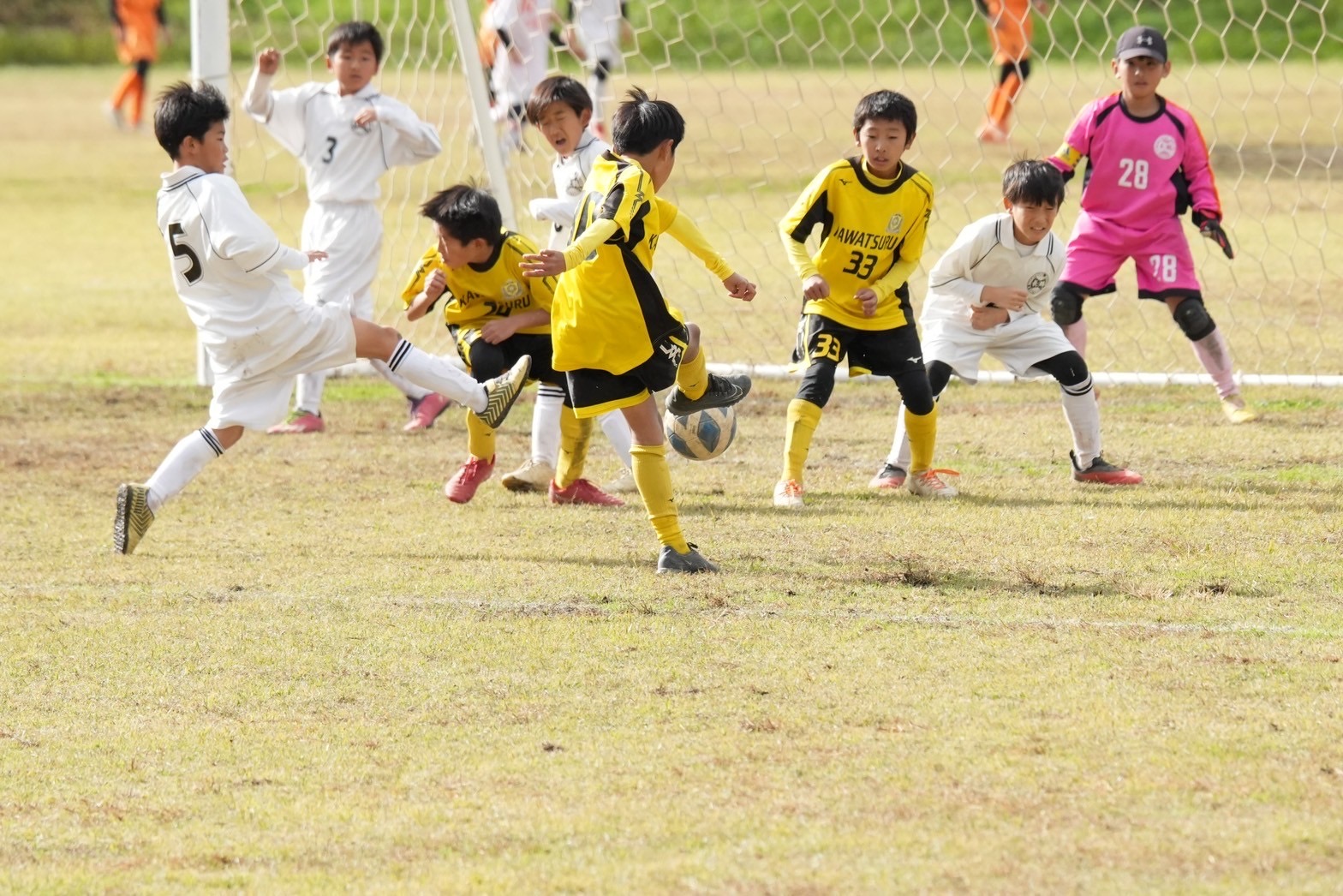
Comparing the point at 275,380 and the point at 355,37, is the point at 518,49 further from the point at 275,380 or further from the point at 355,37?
the point at 275,380

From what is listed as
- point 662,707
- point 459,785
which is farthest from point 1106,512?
point 459,785

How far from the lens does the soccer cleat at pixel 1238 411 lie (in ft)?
24.8

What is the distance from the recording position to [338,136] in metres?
8.07

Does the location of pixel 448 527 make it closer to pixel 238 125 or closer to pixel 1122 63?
pixel 1122 63

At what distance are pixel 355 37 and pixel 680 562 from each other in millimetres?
3729

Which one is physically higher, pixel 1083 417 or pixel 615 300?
pixel 615 300

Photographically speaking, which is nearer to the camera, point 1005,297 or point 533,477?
point 1005,297

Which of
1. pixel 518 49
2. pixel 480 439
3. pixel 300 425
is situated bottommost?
pixel 518 49

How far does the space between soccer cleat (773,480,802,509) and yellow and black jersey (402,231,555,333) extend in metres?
0.99

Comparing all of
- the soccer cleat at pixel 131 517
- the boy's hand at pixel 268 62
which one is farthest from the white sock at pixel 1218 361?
the soccer cleat at pixel 131 517

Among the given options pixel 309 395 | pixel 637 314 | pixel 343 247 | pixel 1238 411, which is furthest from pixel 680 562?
pixel 343 247

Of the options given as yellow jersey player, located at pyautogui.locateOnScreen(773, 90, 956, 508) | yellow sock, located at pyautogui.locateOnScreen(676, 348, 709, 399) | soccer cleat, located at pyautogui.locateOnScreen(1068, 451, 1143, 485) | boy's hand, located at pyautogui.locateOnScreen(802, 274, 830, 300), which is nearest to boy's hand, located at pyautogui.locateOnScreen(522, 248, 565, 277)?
yellow sock, located at pyautogui.locateOnScreen(676, 348, 709, 399)

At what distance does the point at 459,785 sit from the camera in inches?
138

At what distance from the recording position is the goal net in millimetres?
9781
